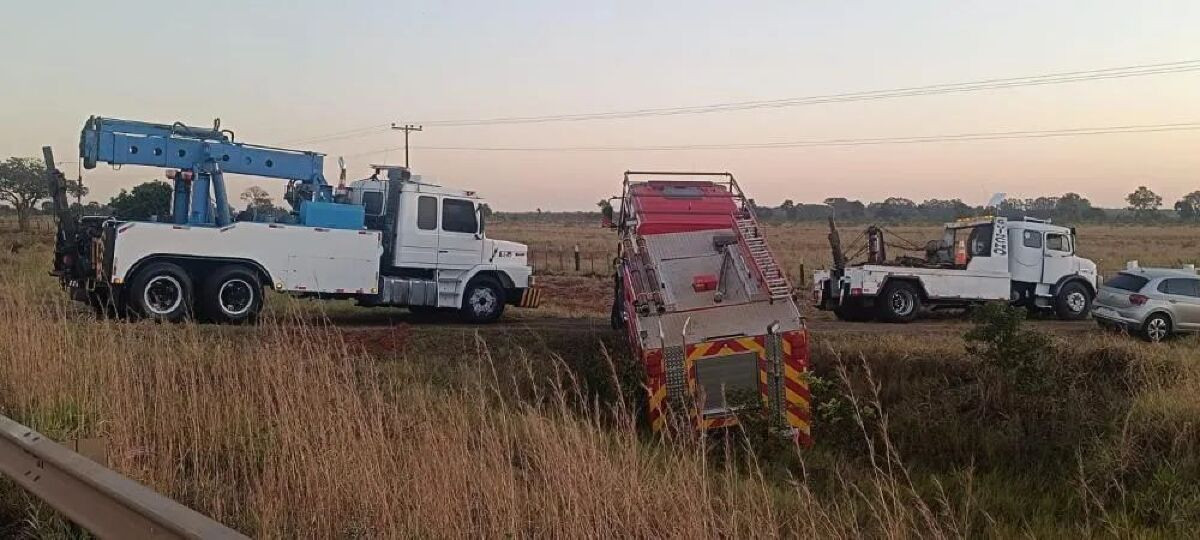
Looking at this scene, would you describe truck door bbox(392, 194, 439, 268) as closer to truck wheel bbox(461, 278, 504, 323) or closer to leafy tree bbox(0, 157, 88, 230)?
truck wheel bbox(461, 278, 504, 323)

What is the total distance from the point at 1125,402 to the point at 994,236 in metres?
9.84

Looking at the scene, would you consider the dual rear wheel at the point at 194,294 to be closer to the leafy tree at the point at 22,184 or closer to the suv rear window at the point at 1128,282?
the suv rear window at the point at 1128,282

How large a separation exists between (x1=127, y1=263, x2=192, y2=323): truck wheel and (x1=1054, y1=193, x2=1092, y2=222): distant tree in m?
97.3

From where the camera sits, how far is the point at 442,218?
1645cm

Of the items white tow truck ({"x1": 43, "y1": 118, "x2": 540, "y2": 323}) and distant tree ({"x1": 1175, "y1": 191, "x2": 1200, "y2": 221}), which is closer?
white tow truck ({"x1": 43, "y1": 118, "x2": 540, "y2": 323})

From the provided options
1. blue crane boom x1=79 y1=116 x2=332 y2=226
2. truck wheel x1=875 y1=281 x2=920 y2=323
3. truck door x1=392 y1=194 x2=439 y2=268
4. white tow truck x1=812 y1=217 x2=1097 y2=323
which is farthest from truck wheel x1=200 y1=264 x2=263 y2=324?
truck wheel x1=875 y1=281 x2=920 y2=323

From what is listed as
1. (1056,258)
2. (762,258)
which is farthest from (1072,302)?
(762,258)

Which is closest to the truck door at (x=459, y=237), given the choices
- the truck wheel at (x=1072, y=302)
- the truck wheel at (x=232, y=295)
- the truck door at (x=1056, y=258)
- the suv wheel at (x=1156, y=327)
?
the truck wheel at (x=232, y=295)

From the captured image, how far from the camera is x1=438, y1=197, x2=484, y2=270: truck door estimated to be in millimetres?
16438

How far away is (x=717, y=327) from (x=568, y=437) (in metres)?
5.42

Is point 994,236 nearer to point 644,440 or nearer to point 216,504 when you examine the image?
point 644,440

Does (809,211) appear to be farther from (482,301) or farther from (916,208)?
(482,301)

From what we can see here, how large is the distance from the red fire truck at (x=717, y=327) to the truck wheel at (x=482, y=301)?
427 cm

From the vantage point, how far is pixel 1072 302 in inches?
812
